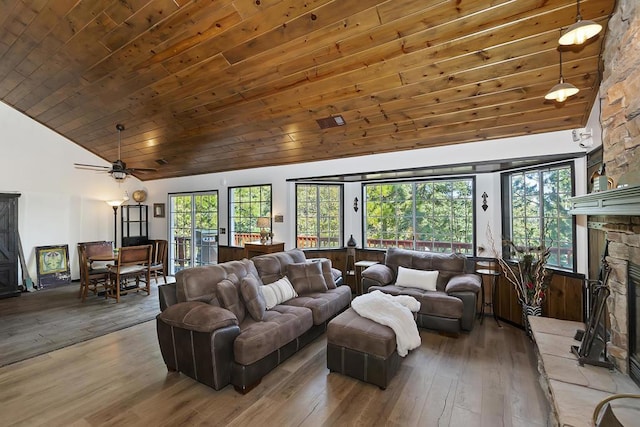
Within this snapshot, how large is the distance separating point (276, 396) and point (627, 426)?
2262mm

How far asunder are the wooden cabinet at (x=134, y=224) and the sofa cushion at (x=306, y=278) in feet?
18.3

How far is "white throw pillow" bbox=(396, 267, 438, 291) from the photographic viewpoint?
13.9ft

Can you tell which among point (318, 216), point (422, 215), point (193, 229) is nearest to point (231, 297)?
point (318, 216)

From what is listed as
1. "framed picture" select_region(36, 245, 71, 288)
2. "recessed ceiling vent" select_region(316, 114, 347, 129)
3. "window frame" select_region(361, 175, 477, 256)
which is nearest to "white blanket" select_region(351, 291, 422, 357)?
"window frame" select_region(361, 175, 477, 256)

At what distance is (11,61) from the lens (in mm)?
4035

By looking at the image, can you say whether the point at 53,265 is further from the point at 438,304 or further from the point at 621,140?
the point at 621,140

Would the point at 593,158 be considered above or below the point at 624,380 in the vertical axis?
above

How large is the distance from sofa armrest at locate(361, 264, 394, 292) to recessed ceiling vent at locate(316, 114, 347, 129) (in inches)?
89.3

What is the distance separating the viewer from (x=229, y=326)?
2576 millimetres

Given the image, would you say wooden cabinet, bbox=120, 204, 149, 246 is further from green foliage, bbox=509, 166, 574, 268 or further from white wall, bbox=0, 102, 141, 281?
green foliage, bbox=509, 166, 574, 268

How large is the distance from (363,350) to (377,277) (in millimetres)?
1838

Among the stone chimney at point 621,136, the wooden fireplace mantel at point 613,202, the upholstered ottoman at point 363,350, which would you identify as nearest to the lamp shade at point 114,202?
the upholstered ottoman at point 363,350

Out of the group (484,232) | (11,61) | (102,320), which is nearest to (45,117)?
(11,61)

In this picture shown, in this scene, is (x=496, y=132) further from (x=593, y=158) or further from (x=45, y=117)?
(x=45, y=117)
